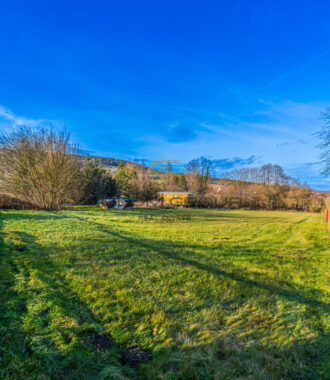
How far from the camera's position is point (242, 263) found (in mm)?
5043

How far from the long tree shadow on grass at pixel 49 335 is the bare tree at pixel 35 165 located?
13.7 meters

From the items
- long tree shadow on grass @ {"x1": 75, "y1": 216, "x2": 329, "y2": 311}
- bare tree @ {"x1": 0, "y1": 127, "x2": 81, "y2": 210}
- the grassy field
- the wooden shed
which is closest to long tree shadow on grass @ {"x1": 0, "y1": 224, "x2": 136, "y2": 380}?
the grassy field

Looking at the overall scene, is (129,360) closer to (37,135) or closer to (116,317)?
(116,317)

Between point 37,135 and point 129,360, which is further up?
point 37,135

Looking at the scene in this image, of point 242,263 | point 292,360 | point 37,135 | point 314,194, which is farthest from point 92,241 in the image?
point 314,194

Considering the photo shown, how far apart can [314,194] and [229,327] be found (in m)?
43.8

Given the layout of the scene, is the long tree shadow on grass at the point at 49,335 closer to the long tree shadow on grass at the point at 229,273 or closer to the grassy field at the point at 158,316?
the grassy field at the point at 158,316

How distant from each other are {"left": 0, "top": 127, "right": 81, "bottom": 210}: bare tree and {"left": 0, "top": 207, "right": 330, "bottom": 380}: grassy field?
11862mm

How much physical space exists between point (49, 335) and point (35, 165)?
15.8m

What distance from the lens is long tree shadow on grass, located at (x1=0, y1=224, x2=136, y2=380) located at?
1.80 m

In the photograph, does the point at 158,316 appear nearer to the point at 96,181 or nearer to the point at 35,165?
the point at 35,165

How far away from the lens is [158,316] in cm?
267

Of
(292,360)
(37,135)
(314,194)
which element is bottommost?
(292,360)

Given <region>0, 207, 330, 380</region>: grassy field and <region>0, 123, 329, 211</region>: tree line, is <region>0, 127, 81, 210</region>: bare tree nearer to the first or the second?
<region>0, 123, 329, 211</region>: tree line
